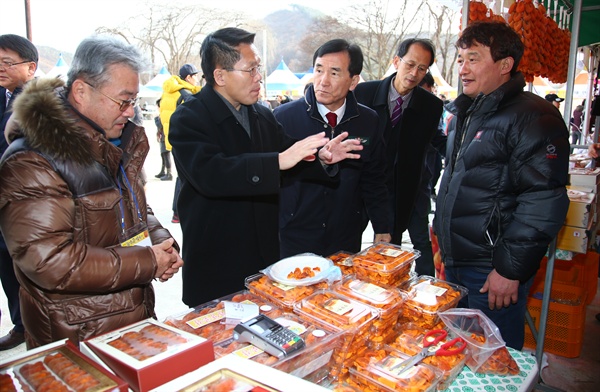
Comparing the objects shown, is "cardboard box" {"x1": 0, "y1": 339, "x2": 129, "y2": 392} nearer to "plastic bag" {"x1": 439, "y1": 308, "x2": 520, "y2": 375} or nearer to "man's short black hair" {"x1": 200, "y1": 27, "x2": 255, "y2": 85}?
"plastic bag" {"x1": 439, "y1": 308, "x2": 520, "y2": 375}

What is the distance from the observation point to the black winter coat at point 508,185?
1.72m

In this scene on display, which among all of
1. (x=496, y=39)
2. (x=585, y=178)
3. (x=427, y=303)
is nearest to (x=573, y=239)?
(x=585, y=178)

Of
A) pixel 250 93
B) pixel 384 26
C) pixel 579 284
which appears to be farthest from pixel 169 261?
pixel 384 26

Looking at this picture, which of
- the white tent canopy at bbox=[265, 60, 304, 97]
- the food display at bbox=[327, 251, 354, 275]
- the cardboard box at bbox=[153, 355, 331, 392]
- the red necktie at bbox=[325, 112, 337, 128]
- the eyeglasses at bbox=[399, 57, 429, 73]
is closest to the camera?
the cardboard box at bbox=[153, 355, 331, 392]

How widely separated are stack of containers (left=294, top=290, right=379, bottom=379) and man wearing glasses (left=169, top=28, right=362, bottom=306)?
53cm

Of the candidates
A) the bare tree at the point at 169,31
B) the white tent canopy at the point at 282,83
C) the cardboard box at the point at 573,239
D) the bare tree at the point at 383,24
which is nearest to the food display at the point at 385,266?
the cardboard box at the point at 573,239

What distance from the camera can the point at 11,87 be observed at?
2838mm

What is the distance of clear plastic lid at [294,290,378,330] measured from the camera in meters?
1.22

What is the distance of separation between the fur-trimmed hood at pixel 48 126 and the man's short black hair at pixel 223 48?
700 millimetres

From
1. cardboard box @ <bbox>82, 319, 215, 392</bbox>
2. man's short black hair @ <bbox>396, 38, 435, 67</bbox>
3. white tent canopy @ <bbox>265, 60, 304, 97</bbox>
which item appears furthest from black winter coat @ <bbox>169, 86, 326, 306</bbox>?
white tent canopy @ <bbox>265, 60, 304, 97</bbox>

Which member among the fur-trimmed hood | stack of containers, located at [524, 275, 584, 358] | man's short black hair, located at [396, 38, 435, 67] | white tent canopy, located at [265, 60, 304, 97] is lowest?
stack of containers, located at [524, 275, 584, 358]

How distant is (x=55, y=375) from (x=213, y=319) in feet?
1.52

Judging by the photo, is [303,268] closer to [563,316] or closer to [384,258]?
[384,258]

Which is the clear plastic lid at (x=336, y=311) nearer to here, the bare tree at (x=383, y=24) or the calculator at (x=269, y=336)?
the calculator at (x=269, y=336)
